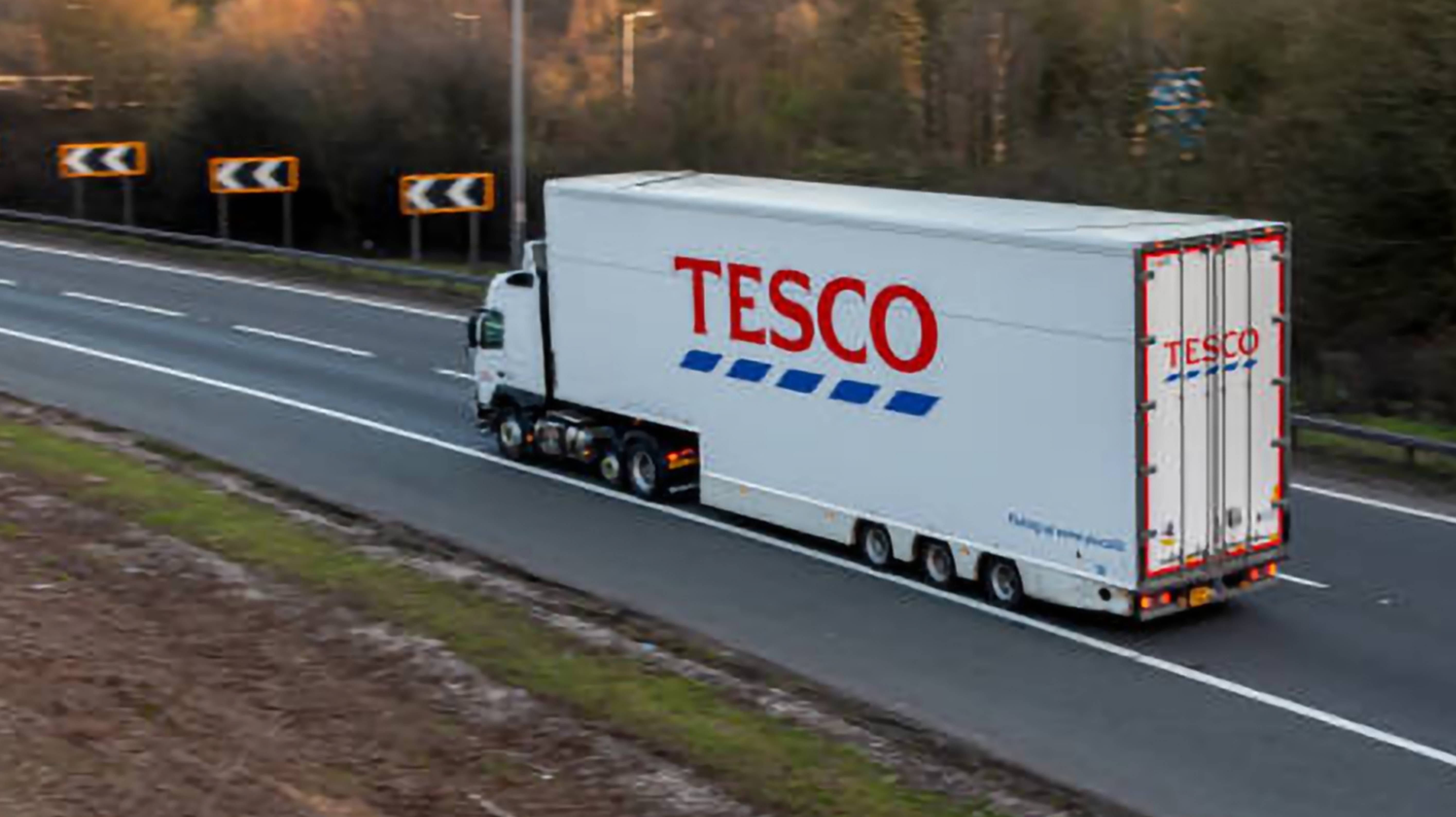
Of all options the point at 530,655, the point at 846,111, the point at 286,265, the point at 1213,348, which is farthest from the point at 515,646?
the point at 846,111

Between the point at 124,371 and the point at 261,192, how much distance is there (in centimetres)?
1838

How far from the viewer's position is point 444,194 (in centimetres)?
3775

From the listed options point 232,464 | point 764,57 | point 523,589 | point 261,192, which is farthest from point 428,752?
point 261,192

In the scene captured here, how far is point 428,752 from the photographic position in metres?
12.7

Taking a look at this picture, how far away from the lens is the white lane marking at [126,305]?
3391cm

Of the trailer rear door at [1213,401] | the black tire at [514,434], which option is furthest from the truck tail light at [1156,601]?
the black tire at [514,434]

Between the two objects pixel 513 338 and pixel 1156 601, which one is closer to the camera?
pixel 1156 601

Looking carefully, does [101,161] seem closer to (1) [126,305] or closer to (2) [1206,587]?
(1) [126,305]

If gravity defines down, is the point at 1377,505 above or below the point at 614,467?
below

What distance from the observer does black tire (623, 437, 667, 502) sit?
2070 cm

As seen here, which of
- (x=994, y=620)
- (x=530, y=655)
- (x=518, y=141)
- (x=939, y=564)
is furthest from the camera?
(x=518, y=141)

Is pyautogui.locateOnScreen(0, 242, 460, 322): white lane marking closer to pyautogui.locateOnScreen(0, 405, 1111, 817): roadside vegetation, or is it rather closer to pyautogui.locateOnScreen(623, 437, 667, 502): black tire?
pyautogui.locateOnScreen(0, 405, 1111, 817): roadside vegetation

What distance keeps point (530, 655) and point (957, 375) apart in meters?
4.37

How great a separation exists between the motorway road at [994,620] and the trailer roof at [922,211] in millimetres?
3122
